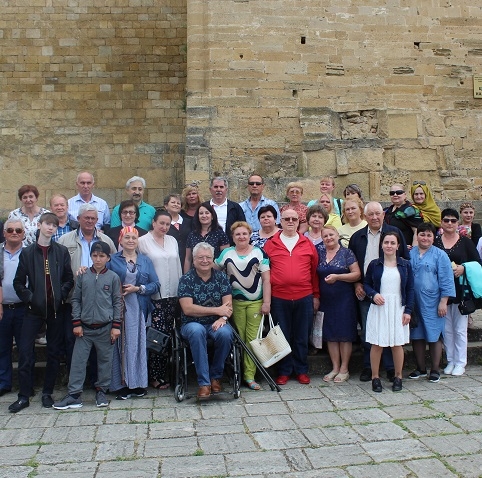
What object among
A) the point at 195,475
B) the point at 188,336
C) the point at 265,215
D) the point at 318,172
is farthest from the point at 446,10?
the point at 195,475

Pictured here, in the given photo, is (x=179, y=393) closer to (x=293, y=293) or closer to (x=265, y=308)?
(x=265, y=308)

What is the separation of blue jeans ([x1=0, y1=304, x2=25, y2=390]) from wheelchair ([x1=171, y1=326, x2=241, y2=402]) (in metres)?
1.34

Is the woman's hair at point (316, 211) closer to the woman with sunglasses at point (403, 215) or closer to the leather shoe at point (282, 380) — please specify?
the woman with sunglasses at point (403, 215)

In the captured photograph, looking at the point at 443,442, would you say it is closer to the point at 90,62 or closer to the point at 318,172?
the point at 318,172

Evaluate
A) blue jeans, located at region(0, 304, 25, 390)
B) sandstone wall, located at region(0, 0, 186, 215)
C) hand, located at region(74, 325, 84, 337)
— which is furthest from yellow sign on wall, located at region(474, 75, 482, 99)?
blue jeans, located at region(0, 304, 25, 390)

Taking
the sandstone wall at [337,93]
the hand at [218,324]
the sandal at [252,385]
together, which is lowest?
the sandal at [252,385]

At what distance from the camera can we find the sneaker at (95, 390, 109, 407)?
202 inches

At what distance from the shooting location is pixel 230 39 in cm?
970

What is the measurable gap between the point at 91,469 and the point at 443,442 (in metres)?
2.31

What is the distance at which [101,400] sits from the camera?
516 centimetres

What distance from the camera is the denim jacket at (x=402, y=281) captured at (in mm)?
5543

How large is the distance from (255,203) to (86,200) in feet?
5.91

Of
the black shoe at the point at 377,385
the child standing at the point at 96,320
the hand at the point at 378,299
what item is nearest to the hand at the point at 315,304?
the hand at the point at 378,299

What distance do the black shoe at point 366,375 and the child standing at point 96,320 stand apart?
2268mm
